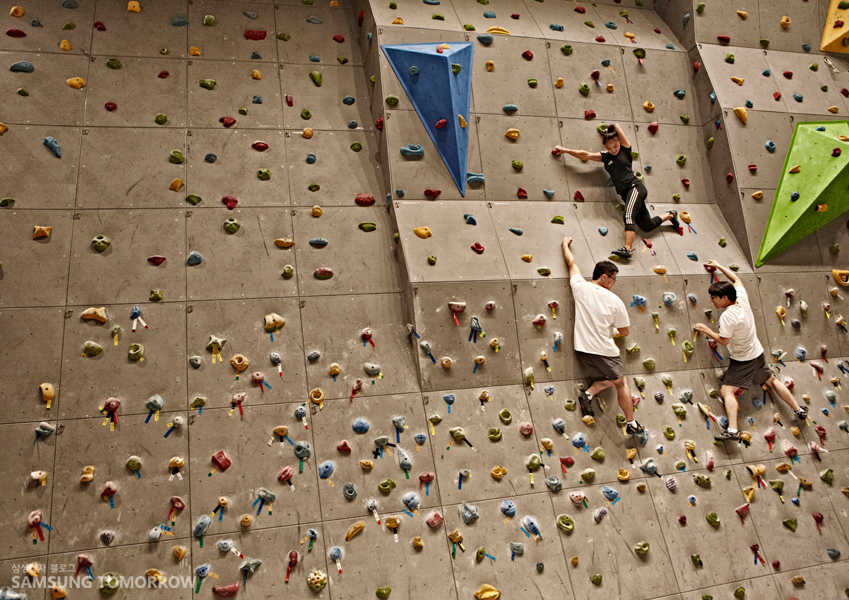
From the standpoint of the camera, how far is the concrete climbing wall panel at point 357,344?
469 centimetres

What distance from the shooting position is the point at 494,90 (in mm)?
5812

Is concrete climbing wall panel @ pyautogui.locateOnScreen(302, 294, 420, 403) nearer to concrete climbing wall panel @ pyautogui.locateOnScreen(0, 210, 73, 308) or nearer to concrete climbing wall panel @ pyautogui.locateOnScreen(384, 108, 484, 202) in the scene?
concrete climbing wall panel @ pyautogui.locateOnScreen(384, 108, 484, 202)

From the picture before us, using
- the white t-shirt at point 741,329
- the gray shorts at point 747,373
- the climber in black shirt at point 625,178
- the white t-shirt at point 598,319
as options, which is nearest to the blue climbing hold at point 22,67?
the climber in black shirt at point 625,178

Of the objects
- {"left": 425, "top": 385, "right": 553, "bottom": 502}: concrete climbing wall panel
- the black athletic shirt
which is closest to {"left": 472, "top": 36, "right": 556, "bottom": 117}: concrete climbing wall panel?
the black athletic shirt

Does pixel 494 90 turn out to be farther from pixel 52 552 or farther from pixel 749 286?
pixel 52 552

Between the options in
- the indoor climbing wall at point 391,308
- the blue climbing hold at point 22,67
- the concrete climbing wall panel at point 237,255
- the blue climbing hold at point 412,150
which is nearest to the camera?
the indoor climbing wall at point 391,308

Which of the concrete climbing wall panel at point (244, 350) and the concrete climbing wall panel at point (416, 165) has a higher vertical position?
the concrete climbing wall panel at point (416, 165)

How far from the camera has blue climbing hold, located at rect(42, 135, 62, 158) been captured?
478 cm

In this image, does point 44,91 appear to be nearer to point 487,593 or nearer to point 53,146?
point 53,146

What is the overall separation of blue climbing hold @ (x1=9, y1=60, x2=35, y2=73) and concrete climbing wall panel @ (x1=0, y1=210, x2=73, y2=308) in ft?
4.30

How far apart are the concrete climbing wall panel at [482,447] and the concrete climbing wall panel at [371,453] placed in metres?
0.10

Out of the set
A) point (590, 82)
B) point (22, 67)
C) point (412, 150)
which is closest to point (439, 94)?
point (412, 150)

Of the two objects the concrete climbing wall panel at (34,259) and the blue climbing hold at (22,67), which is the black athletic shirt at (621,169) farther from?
the blue climbing hold at (22,67)

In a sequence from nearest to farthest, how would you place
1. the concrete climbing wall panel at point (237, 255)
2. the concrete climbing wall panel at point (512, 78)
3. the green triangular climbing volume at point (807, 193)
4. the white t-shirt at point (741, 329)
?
the concrete climbing wall panel at point (237, 255)
the white t-shirt at point (741, 329)
the concrete climbing wall panel at point (512, 78)
the green triangular climbing volume at point (807, 193)
